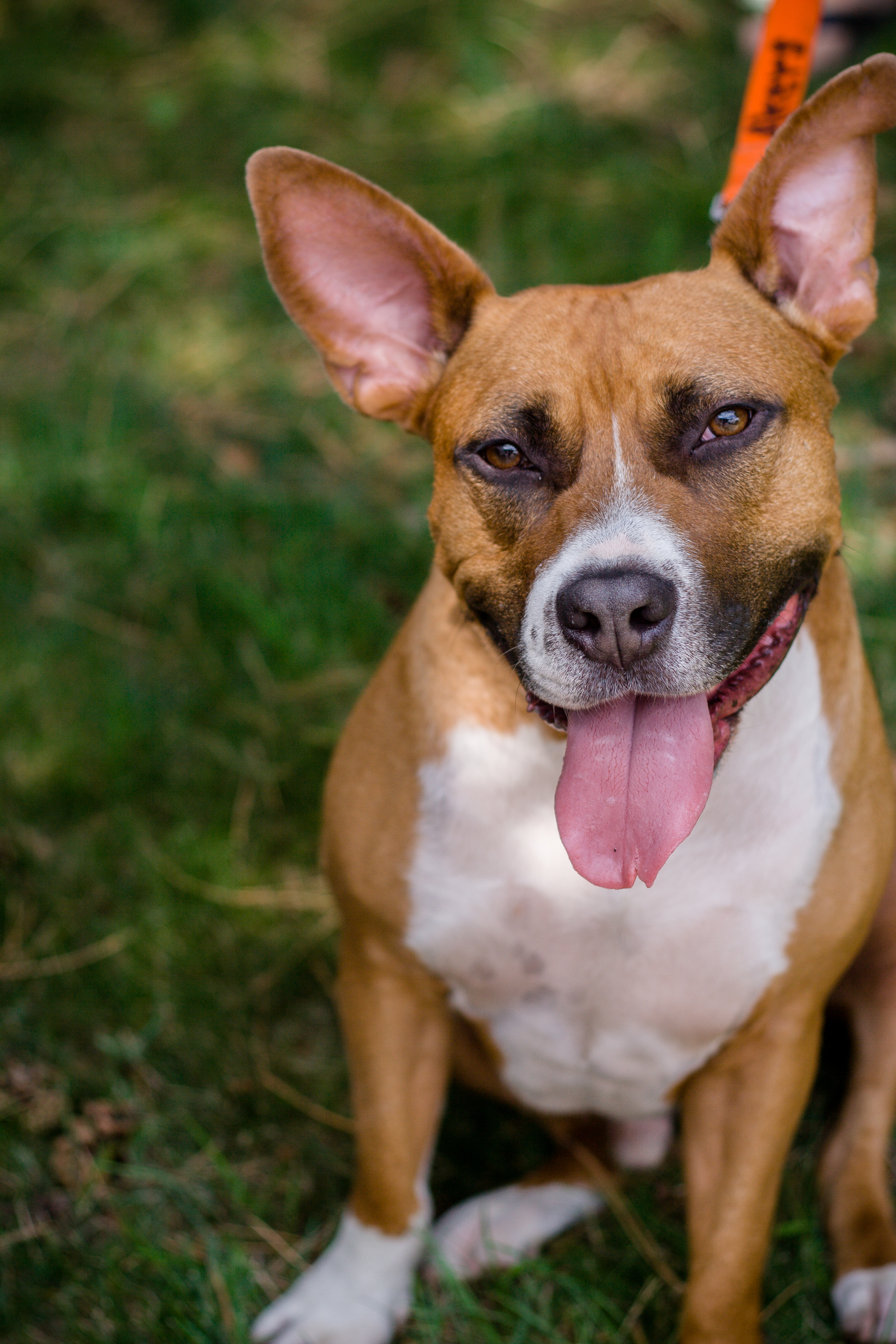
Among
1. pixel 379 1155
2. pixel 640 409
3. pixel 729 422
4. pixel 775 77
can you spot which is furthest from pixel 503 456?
pixel 379 1155

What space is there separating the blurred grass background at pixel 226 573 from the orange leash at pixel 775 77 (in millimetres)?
1735

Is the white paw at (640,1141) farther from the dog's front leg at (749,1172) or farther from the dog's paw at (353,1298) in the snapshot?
the dog's paw at (353,1298)

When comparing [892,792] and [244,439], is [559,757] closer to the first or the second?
[892,792]

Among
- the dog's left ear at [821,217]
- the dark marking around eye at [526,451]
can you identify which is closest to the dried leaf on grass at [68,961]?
the dark marking around eye at [526,451]

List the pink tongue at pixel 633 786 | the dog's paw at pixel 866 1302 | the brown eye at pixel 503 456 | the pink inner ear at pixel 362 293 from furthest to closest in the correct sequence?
the dog's paw at pixel 866 1302, the pink inner ear at pixel 362 293, the brown eye at pixel 503 456, the pink tongue at pixel 633 786

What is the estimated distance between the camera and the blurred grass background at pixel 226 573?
9.02ft

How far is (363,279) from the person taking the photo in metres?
2.36

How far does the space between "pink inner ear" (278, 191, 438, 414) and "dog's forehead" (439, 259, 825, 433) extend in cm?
19

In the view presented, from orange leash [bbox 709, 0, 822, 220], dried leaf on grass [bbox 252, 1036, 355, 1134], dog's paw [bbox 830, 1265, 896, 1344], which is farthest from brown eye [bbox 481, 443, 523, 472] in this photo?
dog's paw [bbox 830, 1265, 896, 1344]

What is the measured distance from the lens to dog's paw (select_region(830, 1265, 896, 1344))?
8.16ft

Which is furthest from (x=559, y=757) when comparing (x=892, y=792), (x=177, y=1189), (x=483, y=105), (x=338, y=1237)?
(x=483, y=105)

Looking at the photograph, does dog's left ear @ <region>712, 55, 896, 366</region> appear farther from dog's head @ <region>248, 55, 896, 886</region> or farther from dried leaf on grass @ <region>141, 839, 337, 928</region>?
dried leaf on grass @ <region>141, 839, 337, 928</region>

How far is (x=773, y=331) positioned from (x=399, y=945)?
1.26 meters

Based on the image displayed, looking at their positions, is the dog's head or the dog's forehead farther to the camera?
the dog's forehead
